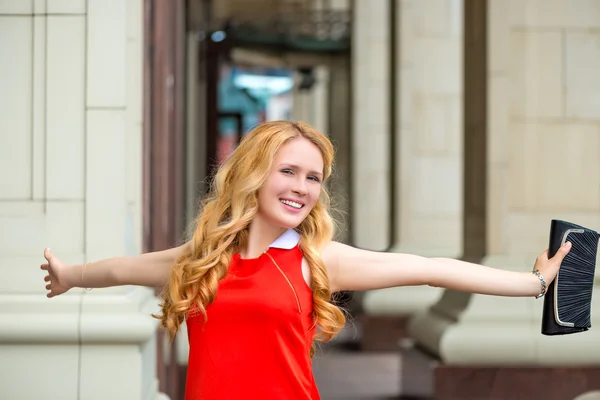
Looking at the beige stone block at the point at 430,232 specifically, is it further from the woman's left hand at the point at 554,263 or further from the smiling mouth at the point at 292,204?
the smiling mouth at the point at 292,204

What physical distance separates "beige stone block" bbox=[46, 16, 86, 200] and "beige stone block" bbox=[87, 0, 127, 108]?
0.05 meters

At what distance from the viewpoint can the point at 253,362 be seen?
2695mm

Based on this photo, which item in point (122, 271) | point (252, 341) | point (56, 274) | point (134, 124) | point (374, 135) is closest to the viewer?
point (252, 341)

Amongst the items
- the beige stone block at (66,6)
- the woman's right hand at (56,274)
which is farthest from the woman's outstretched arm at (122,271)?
the beige stone block at (66,6)

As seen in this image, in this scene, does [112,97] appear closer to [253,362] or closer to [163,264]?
[163,264]

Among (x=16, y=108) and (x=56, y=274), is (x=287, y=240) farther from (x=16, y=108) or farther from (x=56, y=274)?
(x=16, y=108)

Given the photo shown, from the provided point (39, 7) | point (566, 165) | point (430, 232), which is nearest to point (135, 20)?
point (39, 7)

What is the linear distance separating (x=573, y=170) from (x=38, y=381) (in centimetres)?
394

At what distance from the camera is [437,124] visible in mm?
11047

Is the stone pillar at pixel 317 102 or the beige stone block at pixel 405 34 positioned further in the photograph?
the stone pillar at pixel 317 102

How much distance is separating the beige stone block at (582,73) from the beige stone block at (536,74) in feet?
0.19

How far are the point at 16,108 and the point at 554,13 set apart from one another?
12.6 feet

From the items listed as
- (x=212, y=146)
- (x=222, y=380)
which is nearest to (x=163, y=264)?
(x=222, y=380)

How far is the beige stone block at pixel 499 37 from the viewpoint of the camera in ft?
21.1
